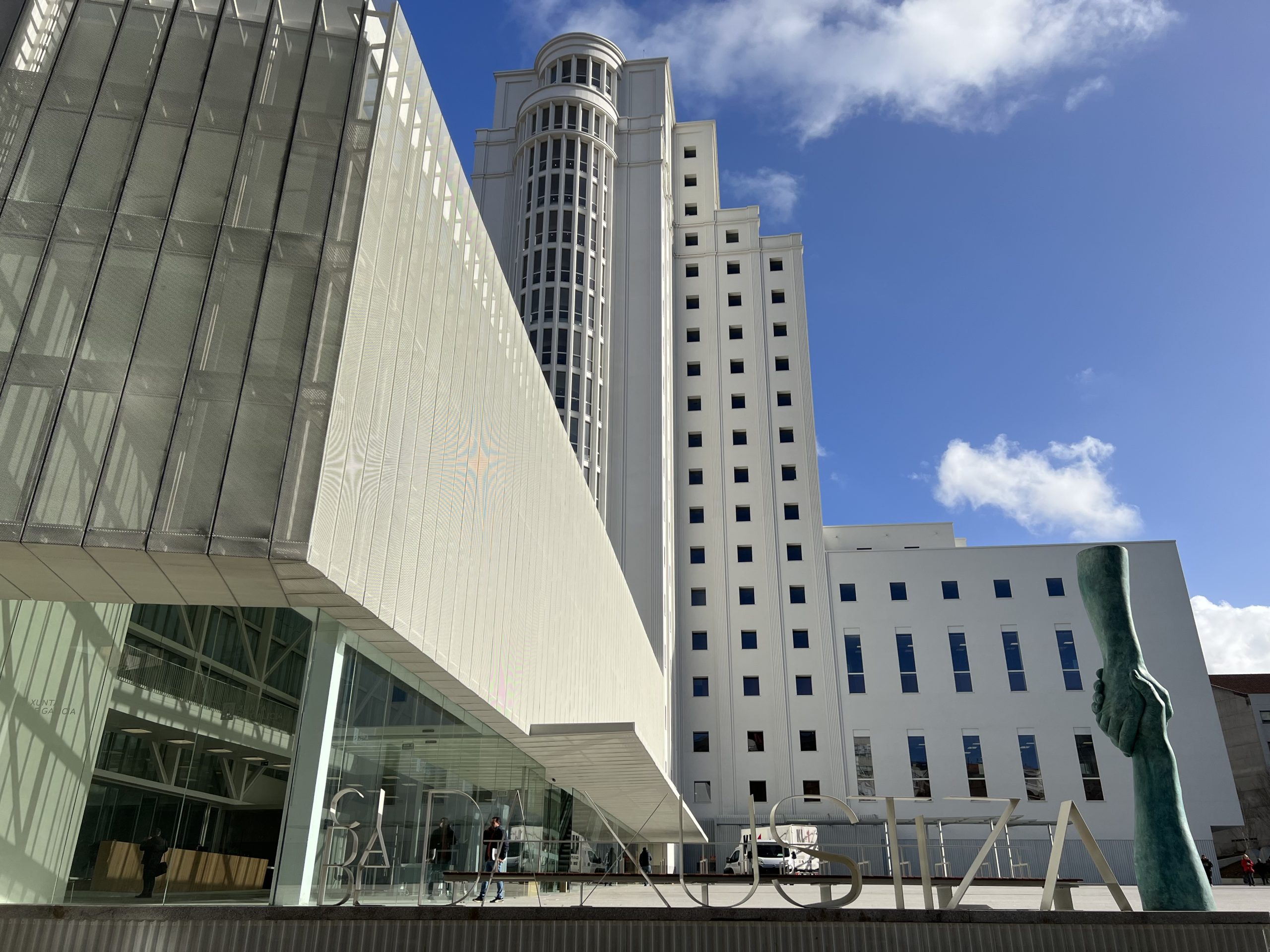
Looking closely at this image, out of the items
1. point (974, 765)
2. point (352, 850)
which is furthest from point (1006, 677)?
point (352, 850)

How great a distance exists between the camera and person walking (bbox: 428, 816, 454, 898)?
1309cm

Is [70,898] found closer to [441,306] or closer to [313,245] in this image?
[313,245]

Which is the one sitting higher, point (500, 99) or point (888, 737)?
point (500, 99)

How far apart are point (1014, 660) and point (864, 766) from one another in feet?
34.2

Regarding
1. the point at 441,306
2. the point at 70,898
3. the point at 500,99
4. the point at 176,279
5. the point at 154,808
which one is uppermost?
the point at 500,99

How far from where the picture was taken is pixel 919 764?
161ft

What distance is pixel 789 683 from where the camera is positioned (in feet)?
168

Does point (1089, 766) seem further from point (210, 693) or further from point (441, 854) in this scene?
point (210, 693)

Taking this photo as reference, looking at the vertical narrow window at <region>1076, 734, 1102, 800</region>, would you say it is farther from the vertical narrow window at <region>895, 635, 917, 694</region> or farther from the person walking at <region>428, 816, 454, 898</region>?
the person walking at <region>428, 816, 454, 898</region>

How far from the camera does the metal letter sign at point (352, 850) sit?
8.93m

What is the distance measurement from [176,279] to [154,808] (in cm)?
598

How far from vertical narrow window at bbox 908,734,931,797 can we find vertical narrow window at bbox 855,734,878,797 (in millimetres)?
2074

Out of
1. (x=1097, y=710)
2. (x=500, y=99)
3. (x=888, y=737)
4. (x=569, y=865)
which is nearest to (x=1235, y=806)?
(x=888, y=737)

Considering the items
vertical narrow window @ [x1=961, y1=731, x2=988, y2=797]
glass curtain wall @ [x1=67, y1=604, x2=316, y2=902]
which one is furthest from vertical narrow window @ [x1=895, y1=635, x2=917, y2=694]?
glass curtain wall @ [x1=67, y1=604, x2=316, y2=902]
